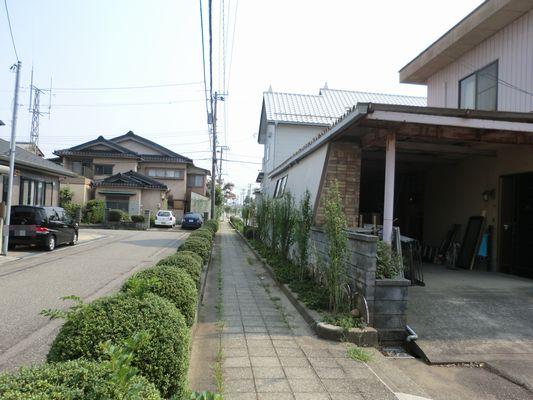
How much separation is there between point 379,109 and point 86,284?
7.36 m

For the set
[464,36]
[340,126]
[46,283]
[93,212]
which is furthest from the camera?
[93,212]

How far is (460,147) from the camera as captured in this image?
9164mm

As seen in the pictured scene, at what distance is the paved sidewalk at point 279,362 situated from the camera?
12.7 ft

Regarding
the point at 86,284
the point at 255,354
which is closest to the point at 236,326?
the point at 255,354

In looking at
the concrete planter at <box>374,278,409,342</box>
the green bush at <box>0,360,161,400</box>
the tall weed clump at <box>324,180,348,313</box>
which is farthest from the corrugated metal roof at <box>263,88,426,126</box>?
the green bush at <box>0,360,161,400</box>

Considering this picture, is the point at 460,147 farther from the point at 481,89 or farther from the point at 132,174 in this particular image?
the point at 132,174

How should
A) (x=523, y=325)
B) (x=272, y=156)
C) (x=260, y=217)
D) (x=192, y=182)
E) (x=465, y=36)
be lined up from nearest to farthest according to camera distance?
(x=523, y=325) < (x=465, y=36) < (x=260, y=217) < (x=272, y=156) < (x=192, y=182)

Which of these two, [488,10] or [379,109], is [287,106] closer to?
[488,10]

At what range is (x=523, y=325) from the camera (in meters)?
6.01

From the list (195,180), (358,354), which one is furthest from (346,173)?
(195,180)

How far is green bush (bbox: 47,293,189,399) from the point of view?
281 centimetres

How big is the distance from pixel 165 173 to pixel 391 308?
4140 cm

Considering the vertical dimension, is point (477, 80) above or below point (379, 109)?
above

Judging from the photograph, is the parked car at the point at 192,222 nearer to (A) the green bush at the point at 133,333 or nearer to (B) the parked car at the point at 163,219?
(B) the parked car at the point at 163,219
